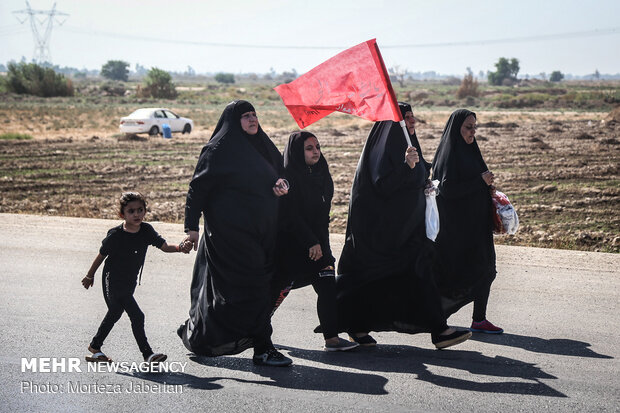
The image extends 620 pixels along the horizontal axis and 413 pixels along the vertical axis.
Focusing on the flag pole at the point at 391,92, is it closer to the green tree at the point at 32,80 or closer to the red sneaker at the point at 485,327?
the red sneaker at the point at 485,327

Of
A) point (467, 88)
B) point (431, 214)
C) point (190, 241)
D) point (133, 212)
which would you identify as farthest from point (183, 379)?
point (467, 88)

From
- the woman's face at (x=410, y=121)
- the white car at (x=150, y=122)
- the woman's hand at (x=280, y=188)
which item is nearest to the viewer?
the woman's hand at (x=280, y=188)

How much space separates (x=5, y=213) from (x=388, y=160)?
29.1 feet

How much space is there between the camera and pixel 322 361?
5.29m

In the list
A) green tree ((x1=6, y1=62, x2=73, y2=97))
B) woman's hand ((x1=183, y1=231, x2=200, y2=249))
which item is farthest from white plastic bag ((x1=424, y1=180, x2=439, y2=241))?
green tree ((x1=6, y1=62, x2=73, y2=97))

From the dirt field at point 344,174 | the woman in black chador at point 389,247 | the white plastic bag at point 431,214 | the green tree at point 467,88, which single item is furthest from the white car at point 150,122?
the green tree at point 467,88

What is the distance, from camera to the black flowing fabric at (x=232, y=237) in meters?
4.94

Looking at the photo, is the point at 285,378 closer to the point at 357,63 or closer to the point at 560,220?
the point at 357,63

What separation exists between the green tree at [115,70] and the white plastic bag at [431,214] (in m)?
190

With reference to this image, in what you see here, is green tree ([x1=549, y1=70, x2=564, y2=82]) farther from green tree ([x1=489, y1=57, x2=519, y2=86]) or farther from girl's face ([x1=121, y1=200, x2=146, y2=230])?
girl's face ([x1=121, y1=200, x2=146, y2=230])

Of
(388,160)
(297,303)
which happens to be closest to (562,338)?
(388,160)

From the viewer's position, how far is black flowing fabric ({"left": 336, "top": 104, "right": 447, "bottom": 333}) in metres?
5.40

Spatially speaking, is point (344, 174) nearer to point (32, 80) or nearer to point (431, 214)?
point (431, 214)

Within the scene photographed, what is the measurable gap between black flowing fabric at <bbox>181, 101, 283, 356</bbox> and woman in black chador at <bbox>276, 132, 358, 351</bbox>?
0.89 feet
